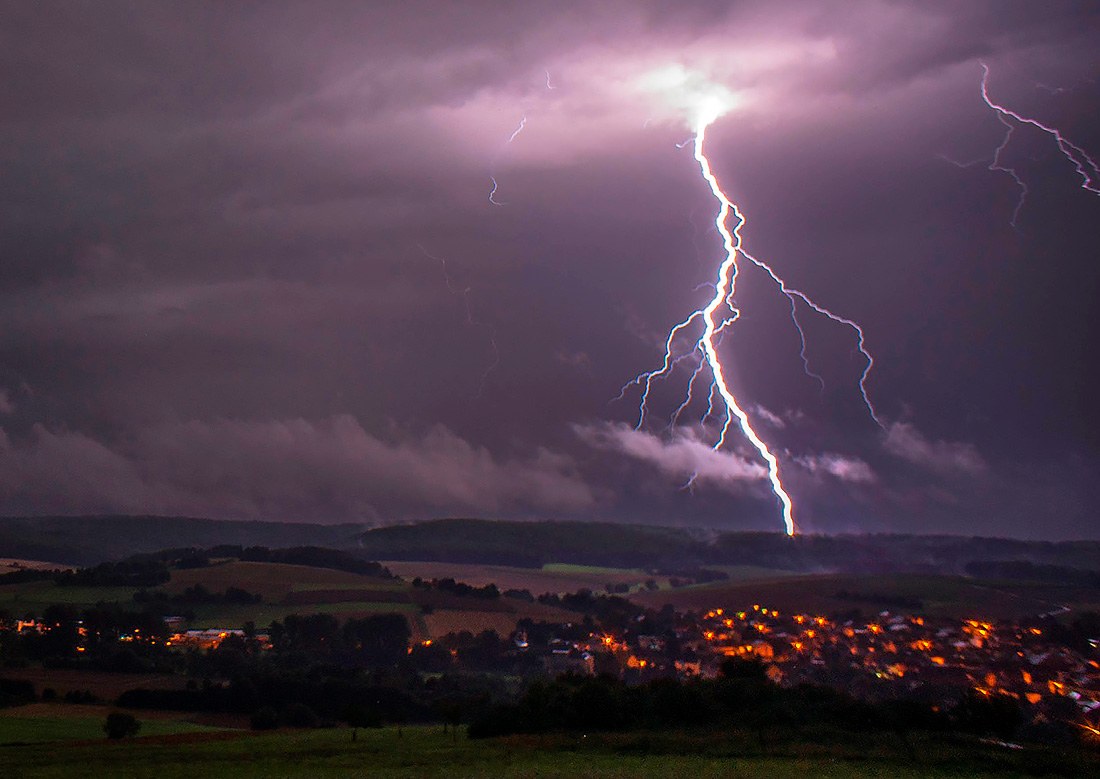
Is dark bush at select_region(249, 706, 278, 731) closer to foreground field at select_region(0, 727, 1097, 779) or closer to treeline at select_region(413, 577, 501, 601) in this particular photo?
foreground field at select_region(0, 727, 1097, 779)

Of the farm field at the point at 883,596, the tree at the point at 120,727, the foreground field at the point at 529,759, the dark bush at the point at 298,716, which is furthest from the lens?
the farm field at the point at 883,596

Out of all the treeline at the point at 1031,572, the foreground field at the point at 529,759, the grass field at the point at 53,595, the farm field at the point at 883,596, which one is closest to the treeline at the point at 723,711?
the foreground field at the point at 529,759

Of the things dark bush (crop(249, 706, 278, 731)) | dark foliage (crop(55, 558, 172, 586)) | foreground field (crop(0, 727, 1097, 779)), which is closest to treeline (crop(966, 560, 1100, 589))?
dark bush (crop(249, 706, 278, 731))

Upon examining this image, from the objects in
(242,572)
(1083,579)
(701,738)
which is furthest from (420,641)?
(1083,579)

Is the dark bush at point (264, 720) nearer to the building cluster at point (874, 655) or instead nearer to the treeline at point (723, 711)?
the treeline at point (723, 711)

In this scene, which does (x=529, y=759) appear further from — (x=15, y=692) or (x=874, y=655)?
(x=874, y=655)

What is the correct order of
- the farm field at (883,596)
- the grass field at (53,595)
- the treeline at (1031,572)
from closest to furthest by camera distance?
the grass field at (53,595) → the farm field at (883,596) → the treeline at (1031,572)

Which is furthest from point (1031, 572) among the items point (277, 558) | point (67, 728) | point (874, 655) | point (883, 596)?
point (67, 728)
